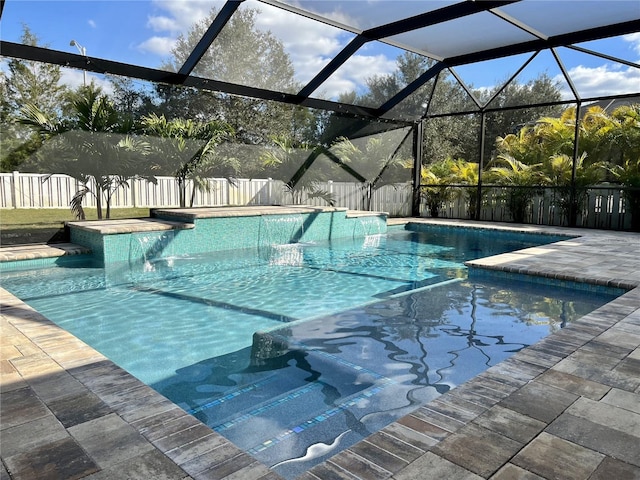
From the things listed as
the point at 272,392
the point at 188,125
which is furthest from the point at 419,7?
the point at 272,392

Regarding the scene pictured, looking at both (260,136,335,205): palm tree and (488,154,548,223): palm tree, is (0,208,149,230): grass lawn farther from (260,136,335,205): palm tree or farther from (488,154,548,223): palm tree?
(488,154,548,223): palm tree

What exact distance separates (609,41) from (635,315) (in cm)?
797

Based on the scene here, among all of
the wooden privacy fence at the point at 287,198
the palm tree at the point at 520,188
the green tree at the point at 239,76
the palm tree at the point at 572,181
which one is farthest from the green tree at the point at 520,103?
the green tree at the point at 239,76

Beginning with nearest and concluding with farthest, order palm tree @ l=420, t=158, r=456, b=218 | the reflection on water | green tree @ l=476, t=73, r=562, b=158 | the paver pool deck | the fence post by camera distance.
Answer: the paver pool deck, the reflection on water, the fence post, palm tree @ l=420, t=158, r=456, b=218, green tree @ l=476, t=73, r=562, b=158

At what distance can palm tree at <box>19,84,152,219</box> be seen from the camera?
770 centimetres

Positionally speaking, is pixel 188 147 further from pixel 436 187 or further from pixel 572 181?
pixel 572 181

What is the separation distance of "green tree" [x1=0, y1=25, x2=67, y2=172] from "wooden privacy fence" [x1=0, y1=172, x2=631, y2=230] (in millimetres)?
355

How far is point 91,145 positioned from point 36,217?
1.56m

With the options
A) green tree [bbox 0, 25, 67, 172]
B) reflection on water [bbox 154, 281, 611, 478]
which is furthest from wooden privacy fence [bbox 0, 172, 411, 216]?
reflection on water [bbox 154, 281, 611, 478]

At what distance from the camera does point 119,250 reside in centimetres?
767

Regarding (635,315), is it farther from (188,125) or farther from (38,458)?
(188,125)

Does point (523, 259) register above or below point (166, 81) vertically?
below

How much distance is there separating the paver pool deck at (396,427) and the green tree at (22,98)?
17.9 ft

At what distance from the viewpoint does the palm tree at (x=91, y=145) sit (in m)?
7.70
